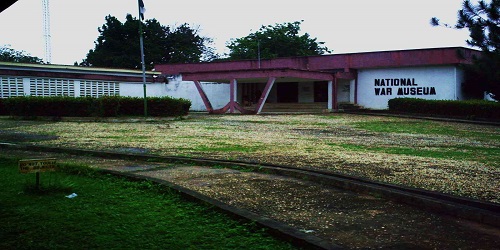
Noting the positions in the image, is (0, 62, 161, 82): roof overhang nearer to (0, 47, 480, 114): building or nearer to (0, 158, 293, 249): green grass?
(0, 47, 480, 114): building

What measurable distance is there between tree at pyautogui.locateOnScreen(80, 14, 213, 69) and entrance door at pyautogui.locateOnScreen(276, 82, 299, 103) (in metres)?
23.6

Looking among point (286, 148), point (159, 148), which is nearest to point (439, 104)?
point (286, 148)

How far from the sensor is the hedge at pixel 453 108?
72.1 feet

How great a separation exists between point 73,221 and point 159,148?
21.4 ft

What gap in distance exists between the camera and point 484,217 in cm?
446

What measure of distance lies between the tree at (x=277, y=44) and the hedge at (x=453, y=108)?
29.2 m

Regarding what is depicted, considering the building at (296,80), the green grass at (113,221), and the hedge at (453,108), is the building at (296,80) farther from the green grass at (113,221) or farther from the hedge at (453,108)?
the green grass at (113,221)

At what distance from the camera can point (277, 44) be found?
55188 mm

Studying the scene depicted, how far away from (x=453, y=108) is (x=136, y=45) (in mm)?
41120

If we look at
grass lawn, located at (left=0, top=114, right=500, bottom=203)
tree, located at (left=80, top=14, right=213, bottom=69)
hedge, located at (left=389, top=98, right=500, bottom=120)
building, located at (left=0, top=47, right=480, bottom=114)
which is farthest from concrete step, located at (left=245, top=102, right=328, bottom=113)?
tree, located at (left=80, top=14, right=213, bottom=69)

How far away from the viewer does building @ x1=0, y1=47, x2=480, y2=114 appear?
28.2m

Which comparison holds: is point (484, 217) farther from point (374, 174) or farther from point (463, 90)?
point (463, 90)

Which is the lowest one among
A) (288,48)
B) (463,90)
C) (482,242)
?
(482,242)

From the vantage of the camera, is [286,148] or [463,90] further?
[463,90]
